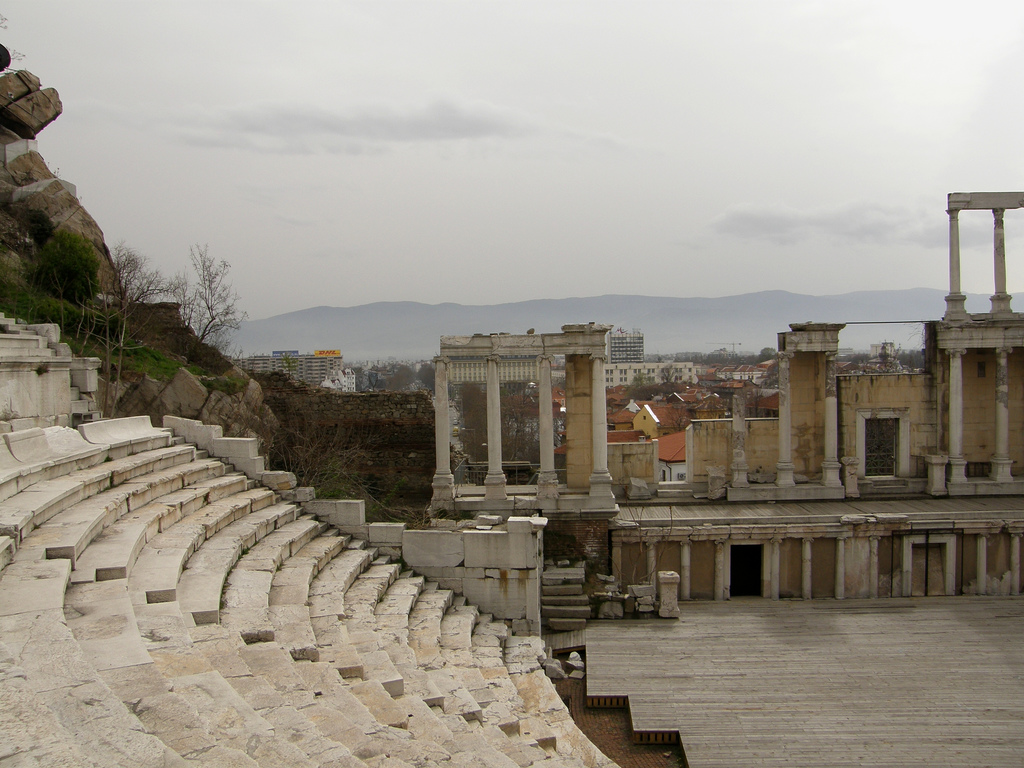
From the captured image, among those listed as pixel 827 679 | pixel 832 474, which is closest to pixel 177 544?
pixel 827 679

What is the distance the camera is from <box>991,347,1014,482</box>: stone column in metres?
19.4

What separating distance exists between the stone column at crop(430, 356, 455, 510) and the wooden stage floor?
187 inches

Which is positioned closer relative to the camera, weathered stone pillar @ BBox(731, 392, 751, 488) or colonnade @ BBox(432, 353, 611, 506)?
colonnade @ BBox(432, 353, 611, 506)

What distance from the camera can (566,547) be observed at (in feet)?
55.8

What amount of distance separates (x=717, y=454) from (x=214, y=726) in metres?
16.9

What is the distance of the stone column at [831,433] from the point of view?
763 inches

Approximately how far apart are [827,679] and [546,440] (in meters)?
7.74

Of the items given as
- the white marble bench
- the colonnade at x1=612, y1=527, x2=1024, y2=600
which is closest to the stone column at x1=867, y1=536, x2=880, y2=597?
the colonnade at x1=612, y1=527, x2=1024, y2=600

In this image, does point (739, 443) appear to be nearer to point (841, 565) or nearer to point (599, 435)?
point (841, 565)

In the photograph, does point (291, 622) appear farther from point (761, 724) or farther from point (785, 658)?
point (785, 658)

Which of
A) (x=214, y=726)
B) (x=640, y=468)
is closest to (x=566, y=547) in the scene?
(x=640, y=468)

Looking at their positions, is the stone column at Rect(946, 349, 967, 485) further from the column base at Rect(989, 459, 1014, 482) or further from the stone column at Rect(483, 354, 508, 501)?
the stone column at Rect(483, 354, 508, 501)

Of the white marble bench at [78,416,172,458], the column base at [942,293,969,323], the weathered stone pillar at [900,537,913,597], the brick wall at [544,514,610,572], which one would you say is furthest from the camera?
the column base at [942,293,969,323]

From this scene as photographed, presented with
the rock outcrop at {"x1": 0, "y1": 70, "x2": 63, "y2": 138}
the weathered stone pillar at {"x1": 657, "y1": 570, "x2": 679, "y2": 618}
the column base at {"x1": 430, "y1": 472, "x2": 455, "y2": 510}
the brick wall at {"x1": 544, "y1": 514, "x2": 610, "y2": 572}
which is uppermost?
the rock outcrop at {"x1": 0, "y1": 70, "x2": 63, "y2": 138}
